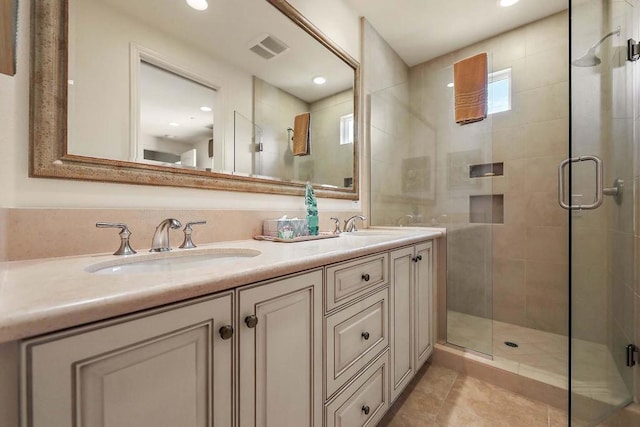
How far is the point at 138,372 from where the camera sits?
1.53ft

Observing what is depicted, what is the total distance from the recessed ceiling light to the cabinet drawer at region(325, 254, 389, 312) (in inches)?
46.3

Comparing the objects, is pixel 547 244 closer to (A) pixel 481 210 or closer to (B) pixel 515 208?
(B) pixel 515 208

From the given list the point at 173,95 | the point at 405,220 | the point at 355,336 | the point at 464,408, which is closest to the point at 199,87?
the point at 173,95

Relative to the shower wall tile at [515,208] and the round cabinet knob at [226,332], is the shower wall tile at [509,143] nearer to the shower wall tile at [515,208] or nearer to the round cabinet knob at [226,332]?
the shower wall tile at [515,208]

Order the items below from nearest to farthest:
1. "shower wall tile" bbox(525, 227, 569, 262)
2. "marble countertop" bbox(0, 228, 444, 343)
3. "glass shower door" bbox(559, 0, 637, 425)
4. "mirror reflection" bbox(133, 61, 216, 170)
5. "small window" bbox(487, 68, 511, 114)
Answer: "marble countertop" bbox(0, 228, 444, 343) → "mirror reflection" bbox(133, 61, 216, 170) → "glass shower door" bbox(559, 0, 637, 425) → "shower wall tile" bbox(525, 227, 569, 262) → "small window" bbox(487, 68, 511, 114)

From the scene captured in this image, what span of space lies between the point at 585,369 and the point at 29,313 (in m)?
1.84

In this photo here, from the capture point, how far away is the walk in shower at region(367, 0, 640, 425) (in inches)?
48.2

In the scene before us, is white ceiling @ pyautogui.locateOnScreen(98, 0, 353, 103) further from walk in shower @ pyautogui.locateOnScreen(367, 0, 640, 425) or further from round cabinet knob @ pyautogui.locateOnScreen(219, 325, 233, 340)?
round cabinet knob @ pyautogui.locateOnScreen(219, 325, 233, 340)

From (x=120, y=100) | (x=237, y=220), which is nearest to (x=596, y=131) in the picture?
(x=237, y=220)

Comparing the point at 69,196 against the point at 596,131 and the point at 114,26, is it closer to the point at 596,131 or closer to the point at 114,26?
the point at 114,26

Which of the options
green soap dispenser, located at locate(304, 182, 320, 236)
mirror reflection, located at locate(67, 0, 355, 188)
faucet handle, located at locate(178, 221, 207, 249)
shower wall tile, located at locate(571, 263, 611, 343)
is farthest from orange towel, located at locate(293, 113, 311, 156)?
shower wall tile, located at locate(571, 263, 611, 343)

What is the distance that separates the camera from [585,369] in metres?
1.17

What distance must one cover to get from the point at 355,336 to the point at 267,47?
57.7 inches

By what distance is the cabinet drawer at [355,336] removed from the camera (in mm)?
889
